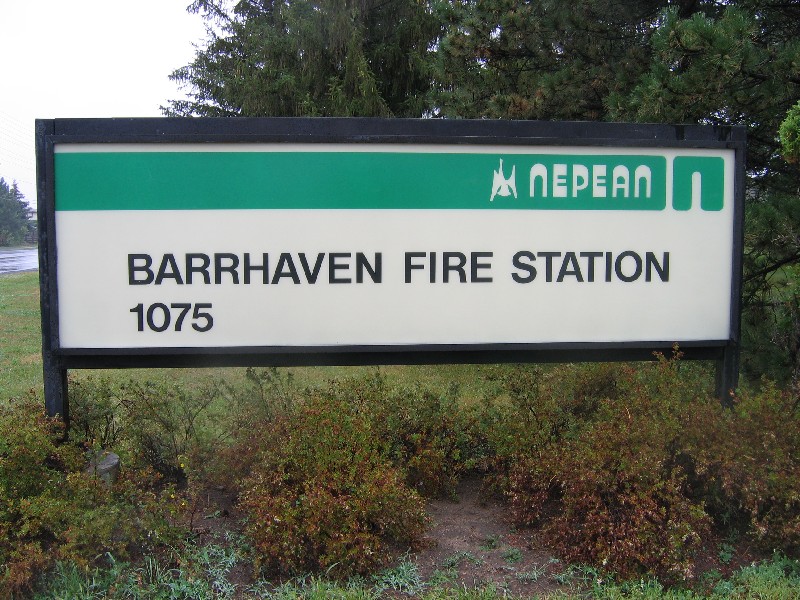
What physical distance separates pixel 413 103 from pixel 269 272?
417 inches

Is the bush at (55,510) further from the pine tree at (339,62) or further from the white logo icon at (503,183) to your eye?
the pine tree at (339,62)

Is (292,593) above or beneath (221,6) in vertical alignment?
beneath

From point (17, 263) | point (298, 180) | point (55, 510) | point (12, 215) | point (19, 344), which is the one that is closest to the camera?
point (55, 510)

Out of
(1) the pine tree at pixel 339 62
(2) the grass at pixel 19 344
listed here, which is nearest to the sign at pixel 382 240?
(2) the grass at pixel 19 344

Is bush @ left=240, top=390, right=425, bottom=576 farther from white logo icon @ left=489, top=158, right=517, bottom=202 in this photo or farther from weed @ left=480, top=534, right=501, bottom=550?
white logo icon @ left=489, top=158, right=517, bottom=202

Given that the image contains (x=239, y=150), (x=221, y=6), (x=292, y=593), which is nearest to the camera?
(x=292, y=593)

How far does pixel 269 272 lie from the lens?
13.2 feet

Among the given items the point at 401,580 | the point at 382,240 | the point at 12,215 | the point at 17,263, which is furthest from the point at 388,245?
the point at 12,215

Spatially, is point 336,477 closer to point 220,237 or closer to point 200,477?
point 200,477

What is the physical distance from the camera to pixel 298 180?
158 inches

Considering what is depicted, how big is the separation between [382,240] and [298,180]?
558 mm

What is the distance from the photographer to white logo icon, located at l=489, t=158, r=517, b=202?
410 cm

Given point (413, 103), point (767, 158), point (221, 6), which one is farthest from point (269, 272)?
point (221, 6)

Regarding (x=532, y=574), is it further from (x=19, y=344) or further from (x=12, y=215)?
(x=12, y=215)
